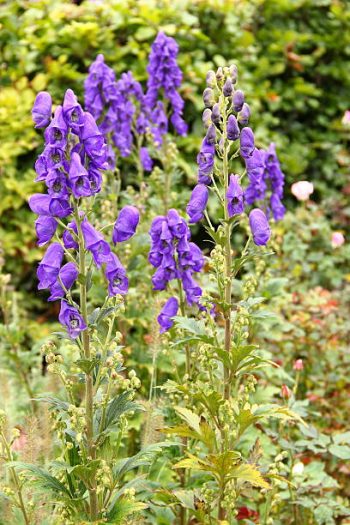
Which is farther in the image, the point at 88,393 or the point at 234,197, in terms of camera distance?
the point at 234,197

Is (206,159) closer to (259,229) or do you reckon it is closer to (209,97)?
(209,97)

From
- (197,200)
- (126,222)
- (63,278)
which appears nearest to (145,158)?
(197,200)

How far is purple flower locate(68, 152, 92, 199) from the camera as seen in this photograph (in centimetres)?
251

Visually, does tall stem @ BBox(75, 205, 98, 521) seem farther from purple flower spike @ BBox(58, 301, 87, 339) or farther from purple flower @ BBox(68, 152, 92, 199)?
purple flower @ BBox(68, 152, 92, 199)

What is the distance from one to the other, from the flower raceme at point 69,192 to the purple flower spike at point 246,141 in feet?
1.63

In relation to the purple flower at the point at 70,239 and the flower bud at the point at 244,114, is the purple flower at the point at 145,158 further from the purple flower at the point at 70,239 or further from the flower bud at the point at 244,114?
the purple flower at the point at 70,239

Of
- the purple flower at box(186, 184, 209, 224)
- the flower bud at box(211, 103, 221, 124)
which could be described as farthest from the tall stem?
the flower bud at box(211, 103, 221, 124)

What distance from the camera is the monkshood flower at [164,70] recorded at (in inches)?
190

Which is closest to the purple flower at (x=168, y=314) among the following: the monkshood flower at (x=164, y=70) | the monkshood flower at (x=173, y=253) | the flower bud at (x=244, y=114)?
the monkshood flower at (x=173, y=253)

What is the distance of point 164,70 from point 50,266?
250 centimetres

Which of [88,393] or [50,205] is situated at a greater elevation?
[50,205]

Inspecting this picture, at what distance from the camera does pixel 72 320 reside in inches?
105

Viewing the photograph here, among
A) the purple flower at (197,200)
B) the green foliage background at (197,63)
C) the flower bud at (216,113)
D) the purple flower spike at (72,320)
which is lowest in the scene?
the green foliage background at (197,63)

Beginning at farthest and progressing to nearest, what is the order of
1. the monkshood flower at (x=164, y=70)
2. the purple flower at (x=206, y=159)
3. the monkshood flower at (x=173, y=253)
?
the monkshood flower at (x=164, y=70) → the monkshood flower at (x=173, y=253) → the purple flower at (x=206, y=159)
